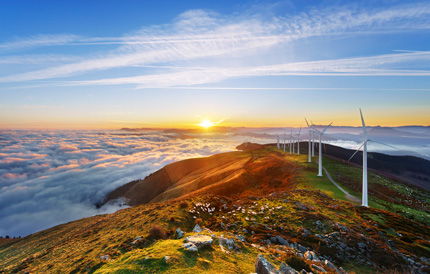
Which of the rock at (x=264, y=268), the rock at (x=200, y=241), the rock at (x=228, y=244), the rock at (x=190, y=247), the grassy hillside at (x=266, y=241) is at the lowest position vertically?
the grassy hillside at (x=266, y=241)

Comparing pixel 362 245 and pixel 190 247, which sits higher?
pixel 190 247

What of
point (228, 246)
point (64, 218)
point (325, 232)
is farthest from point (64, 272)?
point (64, 218)

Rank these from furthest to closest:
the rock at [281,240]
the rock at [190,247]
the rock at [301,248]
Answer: the rock at [281,240] < the rock at [301,248] < the rock at [190,247]

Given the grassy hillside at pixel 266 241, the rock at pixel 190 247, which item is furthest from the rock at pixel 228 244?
the rock at pixel 190 247

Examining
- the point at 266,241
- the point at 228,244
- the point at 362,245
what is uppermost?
the point at 228,244

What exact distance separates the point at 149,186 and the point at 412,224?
15600 cm

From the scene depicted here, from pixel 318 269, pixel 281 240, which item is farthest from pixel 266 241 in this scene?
pixel 318 269

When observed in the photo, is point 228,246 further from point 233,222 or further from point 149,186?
point 149,186

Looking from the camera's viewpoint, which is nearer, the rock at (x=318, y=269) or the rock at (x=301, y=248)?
the rock at (x=318, y=269)

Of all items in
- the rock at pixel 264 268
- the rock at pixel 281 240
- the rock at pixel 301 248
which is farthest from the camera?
the rock at pixel 281 240

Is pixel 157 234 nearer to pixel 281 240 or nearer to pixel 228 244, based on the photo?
pixel 228 244

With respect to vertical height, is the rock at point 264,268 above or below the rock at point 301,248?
above

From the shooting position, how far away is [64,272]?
50.6 ft

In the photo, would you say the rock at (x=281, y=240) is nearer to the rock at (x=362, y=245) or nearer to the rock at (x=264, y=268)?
the rock at (x=362, y=245)
